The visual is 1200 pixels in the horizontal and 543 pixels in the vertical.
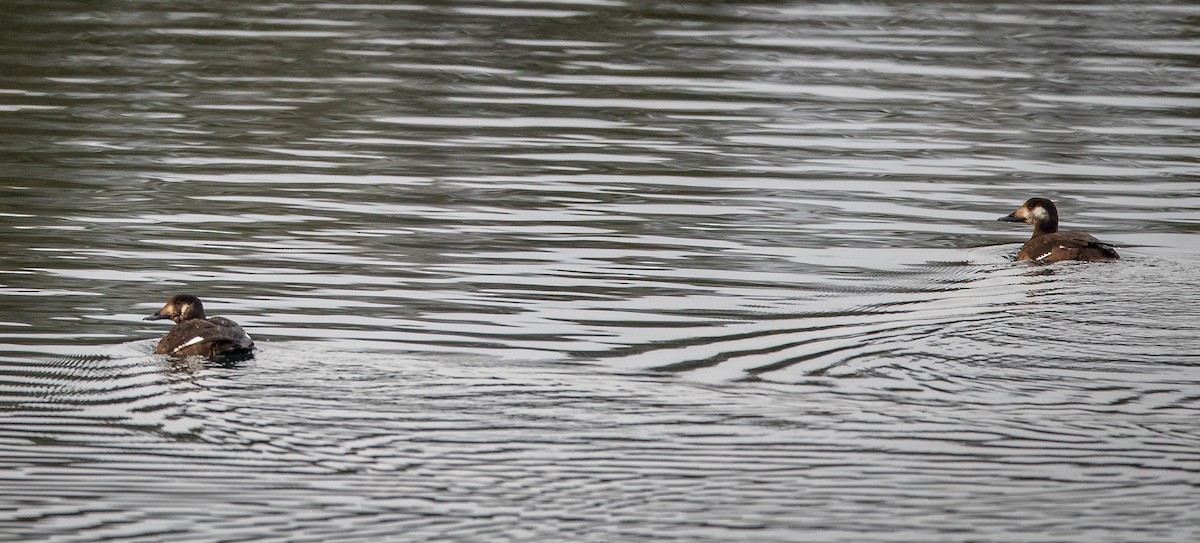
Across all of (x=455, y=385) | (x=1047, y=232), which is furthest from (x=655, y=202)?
(x=455, y=385)

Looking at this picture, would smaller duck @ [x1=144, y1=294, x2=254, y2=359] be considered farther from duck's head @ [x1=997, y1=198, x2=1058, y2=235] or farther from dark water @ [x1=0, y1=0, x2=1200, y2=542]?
duck's head @ [x1=997, y1=198, x2=1058, y2=235]

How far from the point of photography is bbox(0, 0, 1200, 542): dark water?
26.7 feet

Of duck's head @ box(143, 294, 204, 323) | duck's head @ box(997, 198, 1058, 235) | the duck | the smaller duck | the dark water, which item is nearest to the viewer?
the dark water

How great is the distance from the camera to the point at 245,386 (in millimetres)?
9656

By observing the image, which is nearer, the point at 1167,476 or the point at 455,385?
the point at 1167,476

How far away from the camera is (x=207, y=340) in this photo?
396 inches

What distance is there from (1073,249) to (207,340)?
5.97 m

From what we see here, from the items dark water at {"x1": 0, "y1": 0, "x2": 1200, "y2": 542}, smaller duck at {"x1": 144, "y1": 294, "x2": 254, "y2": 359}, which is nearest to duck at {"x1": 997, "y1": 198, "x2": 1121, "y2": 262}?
dark water at {"x1": 0, "y1": 0, "x2": 1200, "y2": 542}

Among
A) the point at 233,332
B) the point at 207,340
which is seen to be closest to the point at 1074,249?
the point at 233,332

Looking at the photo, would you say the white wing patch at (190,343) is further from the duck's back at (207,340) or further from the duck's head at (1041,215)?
the duck's head at (1041,215)

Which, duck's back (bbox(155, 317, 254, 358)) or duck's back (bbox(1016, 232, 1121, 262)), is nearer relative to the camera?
duck's back (bbox(155, 317, 254, 358))

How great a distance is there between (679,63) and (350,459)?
Result: 1436cm

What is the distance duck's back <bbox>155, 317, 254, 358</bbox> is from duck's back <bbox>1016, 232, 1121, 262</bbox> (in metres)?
5.62

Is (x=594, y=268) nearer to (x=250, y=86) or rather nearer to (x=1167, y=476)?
(x=1167, y=476)
